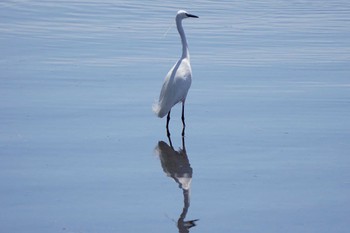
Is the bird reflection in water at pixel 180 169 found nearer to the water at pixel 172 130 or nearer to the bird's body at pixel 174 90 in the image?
the water at pixel 172 130

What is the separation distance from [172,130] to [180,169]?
64.4 inches

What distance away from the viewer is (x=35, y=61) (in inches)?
501

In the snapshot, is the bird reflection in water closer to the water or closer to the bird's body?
the water

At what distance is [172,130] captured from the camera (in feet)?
31.2

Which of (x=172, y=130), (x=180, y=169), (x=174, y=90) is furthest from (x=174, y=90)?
(x=180, y=169)

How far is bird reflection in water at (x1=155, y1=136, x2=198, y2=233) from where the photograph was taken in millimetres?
Answer: 6453

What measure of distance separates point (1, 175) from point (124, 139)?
1.69 metres

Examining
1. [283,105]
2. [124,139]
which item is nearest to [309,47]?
[283,105]

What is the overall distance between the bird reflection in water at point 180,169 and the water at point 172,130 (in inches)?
0.7

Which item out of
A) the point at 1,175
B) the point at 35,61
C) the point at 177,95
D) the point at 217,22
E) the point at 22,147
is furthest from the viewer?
the point at 217,22

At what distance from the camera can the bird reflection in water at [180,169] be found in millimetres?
6453

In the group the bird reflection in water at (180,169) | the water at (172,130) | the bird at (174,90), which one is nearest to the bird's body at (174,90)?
the bird at (174,90)

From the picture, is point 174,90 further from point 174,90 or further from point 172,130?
point 172,130

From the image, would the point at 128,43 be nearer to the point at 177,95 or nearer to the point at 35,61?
the point at 35,61
